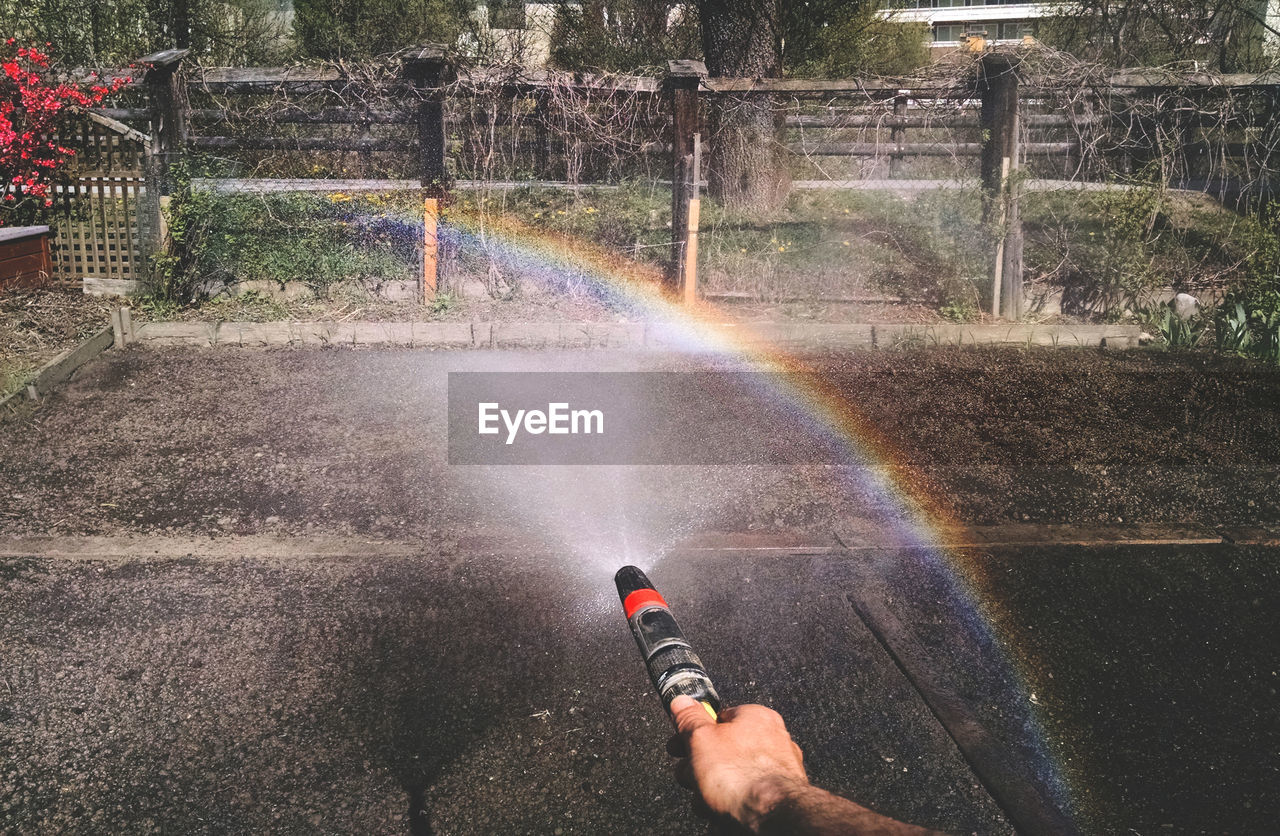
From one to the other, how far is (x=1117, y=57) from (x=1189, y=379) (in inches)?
740

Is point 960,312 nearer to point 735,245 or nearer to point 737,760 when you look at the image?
point 735,245

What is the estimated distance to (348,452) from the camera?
622 cm

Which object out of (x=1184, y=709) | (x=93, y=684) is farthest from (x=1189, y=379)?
(x=93, y=684)

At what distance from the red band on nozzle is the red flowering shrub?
10.6m

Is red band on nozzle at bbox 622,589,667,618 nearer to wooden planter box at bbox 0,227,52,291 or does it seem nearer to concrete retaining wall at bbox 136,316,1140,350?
concrete retaining wall at bbox 136,316,1140,350

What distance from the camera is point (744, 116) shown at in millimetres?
10922

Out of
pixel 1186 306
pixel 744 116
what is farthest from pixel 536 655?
pixel 1186 306

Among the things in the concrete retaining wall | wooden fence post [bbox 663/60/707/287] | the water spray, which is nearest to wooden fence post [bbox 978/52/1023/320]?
the concrete retaining wall

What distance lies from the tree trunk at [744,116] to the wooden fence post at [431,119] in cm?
304

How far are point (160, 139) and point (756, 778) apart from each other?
1072 cm

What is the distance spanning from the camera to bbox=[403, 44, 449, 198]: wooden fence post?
9.81m

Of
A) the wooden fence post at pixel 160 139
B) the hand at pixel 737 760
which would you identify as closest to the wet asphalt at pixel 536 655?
the hand at pixel 737 760

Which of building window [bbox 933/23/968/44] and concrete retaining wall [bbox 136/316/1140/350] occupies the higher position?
building window [bbox 933/23/968/44]

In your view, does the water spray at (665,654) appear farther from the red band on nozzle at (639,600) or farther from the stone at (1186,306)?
the stone at (1186,306)
